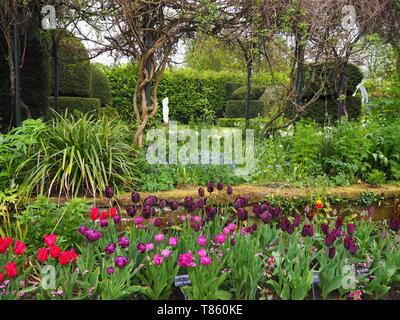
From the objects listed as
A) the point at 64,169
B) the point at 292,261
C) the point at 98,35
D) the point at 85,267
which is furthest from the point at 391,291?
the point at 98,35

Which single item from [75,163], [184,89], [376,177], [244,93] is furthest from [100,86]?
[376,177]

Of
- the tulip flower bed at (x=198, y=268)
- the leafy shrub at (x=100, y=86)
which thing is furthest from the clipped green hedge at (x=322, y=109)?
the tulip flower bed at (x=198, y=268)

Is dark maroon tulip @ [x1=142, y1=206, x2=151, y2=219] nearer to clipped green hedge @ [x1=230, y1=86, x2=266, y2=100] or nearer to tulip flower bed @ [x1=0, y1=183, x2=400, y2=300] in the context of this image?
tulip flower bed @ [x1=0, y1=183, x2=400, y2=300]

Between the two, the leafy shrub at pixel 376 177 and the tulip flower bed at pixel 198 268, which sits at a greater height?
the leafy shrub at pixel 376 177

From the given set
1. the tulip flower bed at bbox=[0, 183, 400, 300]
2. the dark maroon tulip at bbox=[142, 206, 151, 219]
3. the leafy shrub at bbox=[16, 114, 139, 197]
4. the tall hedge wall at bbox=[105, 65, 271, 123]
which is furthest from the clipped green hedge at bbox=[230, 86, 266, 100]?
the dark maroon tulip at bbox=[142, 206, 151, 219]

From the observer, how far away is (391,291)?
7.15 feet

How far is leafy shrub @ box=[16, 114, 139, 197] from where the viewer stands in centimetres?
328

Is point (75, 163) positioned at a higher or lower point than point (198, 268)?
higher

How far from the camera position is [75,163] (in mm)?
3441

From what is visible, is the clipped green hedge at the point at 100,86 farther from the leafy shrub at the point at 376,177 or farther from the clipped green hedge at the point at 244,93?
the leafy shrub at the point at 376,177

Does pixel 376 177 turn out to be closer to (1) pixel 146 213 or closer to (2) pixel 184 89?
(1) pixel 146 213

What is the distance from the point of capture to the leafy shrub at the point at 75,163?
10.8ft

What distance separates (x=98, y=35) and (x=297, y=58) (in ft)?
9.42
